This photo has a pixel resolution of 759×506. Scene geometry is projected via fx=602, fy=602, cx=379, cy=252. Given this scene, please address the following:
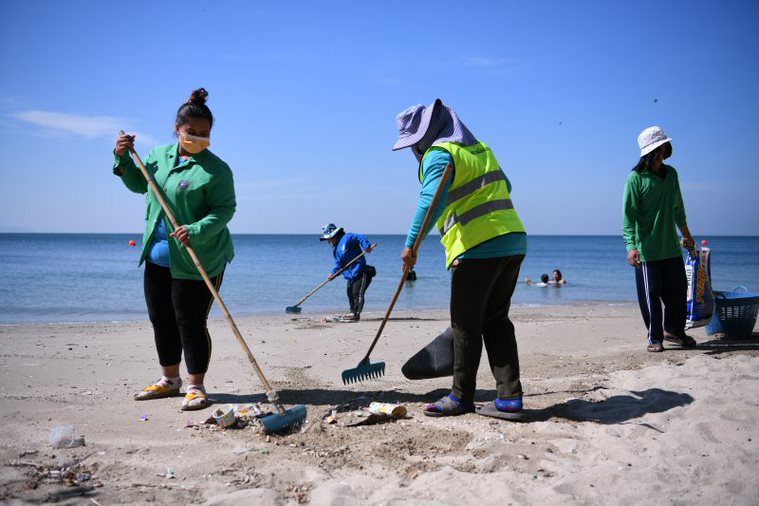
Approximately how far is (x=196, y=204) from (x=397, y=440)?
1961mm

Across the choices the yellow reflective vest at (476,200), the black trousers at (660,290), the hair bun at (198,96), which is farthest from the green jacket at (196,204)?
the black trousers at (660,290)

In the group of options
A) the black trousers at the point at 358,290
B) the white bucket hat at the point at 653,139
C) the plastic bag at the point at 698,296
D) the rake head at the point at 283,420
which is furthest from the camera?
the black trousers at the point at 358,290

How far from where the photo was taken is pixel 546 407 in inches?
154

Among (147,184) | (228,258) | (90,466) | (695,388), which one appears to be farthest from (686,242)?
(90,466)

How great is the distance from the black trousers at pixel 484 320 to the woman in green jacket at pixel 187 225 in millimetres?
1583

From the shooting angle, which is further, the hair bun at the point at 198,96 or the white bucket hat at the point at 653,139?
the white bucket hat at the point at 653,139

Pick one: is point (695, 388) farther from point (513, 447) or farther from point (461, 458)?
point (461, 458)

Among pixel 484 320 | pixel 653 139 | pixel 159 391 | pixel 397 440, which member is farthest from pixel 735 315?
pixel 159 391

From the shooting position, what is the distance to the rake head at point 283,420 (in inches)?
132

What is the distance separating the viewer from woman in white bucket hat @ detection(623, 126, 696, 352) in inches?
220

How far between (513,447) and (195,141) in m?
2.67

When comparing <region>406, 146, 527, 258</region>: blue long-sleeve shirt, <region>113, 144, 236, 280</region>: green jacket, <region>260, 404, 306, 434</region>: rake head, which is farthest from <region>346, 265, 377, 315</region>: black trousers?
<region>406, 146, 527, 258</region>: blue long-sleeve shirt

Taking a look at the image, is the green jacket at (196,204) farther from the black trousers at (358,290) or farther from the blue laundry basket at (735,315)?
the black trousers at (358,290)

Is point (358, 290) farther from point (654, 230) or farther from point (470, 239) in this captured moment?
point (470, 239)
